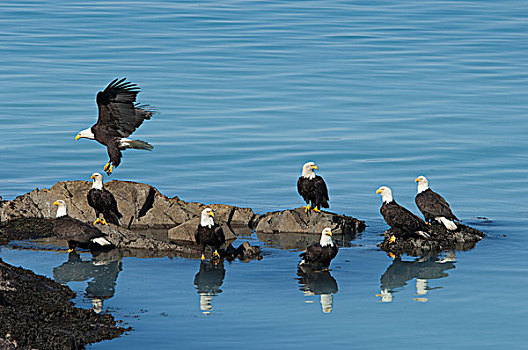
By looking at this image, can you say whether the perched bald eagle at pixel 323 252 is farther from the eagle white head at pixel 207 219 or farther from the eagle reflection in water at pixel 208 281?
the eagle white head at pixel 207 219

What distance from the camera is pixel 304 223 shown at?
16344 mm

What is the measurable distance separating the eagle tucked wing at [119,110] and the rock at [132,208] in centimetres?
101

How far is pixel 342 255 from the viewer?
15.0 m

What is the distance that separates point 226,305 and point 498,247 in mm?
5467

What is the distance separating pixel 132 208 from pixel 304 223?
9.88ft

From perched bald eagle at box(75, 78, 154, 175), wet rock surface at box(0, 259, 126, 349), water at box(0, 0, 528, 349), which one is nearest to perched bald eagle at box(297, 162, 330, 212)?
water at box(0, 0, 528, 349)

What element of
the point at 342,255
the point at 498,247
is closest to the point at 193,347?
the point at 342,255

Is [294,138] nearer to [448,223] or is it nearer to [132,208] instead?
[132,208]

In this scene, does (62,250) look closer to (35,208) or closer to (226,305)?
(35,208)

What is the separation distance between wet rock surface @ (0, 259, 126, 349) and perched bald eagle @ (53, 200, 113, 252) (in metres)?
2.04

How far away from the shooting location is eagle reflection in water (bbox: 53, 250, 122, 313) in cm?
1254

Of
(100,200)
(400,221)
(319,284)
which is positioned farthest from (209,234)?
(400,221)

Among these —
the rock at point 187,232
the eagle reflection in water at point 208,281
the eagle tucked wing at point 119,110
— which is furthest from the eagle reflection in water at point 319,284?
the eagle tucked wing at point 119,110

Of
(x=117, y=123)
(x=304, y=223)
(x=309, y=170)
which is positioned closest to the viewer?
(x=304, y=223)
